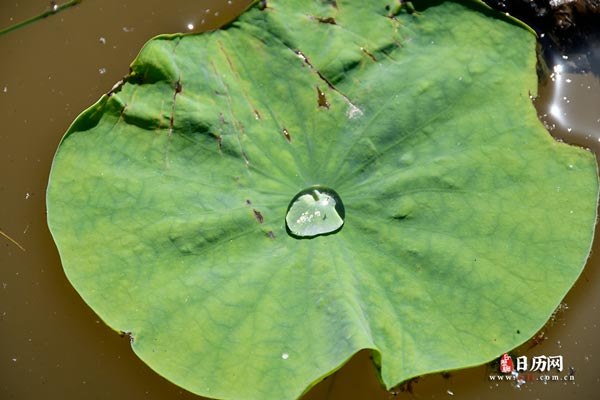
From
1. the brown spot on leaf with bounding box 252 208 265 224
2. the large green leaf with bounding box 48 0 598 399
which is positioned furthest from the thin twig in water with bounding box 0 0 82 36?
the brown spot on leaf with bounding box 252 208 265 224

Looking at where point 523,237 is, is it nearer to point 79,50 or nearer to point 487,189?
point 487,189

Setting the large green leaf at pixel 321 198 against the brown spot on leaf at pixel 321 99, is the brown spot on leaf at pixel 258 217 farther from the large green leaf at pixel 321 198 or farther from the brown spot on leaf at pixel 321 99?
the brown spot on leaf at pixel 321 99

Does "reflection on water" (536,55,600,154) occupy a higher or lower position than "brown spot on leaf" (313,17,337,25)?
lower

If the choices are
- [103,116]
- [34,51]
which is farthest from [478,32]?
[34,51]

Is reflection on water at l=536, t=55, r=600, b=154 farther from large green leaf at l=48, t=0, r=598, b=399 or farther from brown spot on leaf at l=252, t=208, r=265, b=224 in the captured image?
brown spot on leaf at l=252, t=208, r=265, b=224

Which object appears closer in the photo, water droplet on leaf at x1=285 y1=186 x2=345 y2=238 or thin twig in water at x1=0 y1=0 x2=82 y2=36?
water droplet on leaf at x1=285 y1=186 x2=345 y2=238

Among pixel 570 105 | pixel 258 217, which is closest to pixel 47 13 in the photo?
pixel 258 217

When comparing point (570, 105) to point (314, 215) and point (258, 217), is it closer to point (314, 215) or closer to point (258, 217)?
point (314, 215)

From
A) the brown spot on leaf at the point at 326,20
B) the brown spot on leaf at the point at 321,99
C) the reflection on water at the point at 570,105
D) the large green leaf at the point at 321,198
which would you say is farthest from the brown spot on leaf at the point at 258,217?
the reflection on water at the point at 570,105
